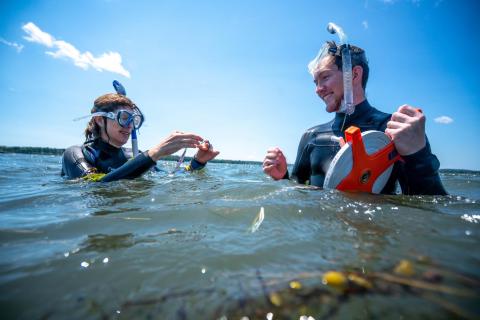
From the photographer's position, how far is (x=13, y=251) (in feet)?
4.13

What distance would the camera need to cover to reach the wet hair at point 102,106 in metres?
4.55

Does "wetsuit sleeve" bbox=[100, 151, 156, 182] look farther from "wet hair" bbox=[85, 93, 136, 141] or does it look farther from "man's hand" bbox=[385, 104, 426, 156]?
"man's hand" bbox=[385, 104, 426, 156]

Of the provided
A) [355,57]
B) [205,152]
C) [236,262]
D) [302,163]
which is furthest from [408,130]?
[205,152]

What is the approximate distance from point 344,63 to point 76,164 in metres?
4.20

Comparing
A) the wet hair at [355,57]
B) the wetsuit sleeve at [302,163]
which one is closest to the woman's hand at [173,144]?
the wetsuit sleeve at [302,163]

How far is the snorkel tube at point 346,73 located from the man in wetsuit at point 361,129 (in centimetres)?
16

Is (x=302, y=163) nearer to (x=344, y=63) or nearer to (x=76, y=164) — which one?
(x=344, y=63)

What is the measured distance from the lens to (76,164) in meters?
3.76

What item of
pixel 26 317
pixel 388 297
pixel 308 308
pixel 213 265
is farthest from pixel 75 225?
pixel 388 297

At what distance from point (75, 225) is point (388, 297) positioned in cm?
184

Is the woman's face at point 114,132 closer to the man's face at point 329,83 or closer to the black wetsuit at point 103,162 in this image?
the black wetsuit at point 103,162

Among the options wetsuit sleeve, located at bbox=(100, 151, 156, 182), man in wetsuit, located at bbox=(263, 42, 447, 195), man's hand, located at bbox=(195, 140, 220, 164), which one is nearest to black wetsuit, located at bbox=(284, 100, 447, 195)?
man in wetsuit, located at bbox=(263, 42, 447, 195)

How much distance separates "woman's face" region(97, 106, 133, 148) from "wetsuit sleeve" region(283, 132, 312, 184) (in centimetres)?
315

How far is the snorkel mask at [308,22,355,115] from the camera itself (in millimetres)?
3148
